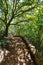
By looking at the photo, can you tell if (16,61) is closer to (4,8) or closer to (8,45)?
(8,45)

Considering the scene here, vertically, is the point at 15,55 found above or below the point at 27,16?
below

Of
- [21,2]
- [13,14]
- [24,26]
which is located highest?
[21,2]

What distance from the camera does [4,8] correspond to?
734 cm

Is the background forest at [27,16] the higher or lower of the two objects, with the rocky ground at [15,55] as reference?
higher

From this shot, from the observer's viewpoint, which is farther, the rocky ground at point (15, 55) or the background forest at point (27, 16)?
the background forest at point (27, 16)

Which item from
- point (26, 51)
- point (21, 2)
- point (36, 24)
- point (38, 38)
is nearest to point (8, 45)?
point (26, 51)

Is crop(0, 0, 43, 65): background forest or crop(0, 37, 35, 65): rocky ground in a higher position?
crop(0, 0, 43, 65): background forest

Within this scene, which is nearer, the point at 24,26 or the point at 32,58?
the point at 32,58

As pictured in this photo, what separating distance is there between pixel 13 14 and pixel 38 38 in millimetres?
2183

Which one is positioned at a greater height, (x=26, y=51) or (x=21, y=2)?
(x=21, y=2)

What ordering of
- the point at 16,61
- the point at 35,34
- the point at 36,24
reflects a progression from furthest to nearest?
the point at 35,34 → the point at 36,24 → the point at 16,61

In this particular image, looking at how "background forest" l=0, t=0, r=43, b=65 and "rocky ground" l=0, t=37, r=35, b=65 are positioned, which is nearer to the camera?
"rocky ground" l=0, t=37, r=35, b=65

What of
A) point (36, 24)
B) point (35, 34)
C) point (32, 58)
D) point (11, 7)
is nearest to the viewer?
point (32, 58)

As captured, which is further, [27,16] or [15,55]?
[27,16]
